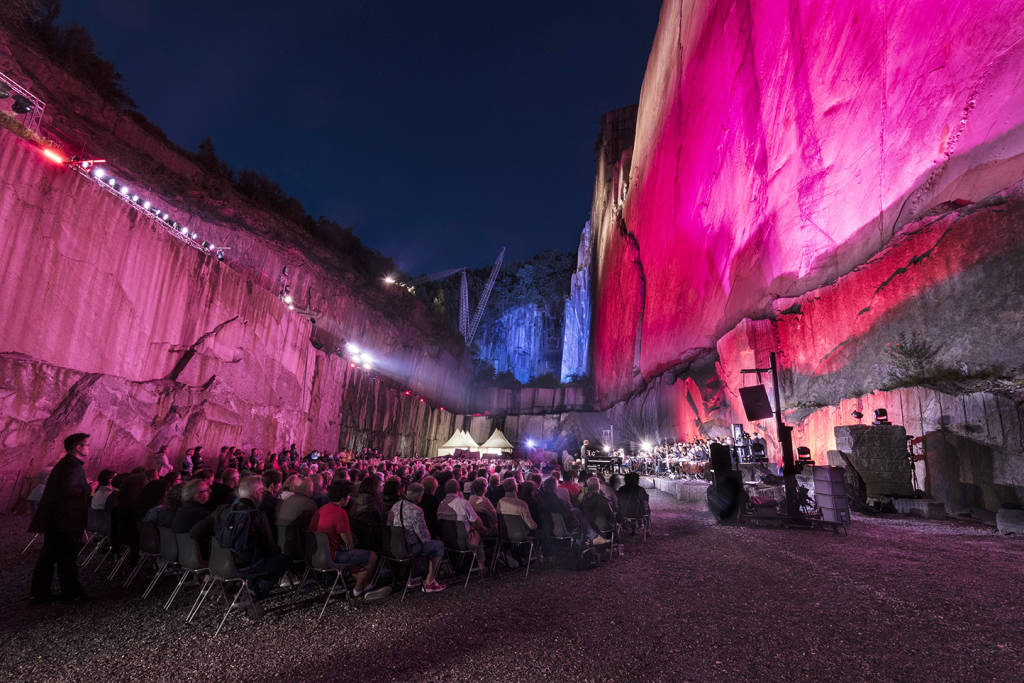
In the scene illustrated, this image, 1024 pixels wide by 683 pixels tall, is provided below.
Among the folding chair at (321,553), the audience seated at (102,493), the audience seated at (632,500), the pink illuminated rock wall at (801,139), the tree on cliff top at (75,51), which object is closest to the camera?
the folding chair at (321,553)

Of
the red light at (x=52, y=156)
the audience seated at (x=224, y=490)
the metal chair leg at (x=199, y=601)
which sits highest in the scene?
the red light at (x=52, y=156)

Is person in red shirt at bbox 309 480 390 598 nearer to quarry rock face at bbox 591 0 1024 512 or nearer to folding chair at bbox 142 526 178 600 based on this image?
folding chair at bbox 142 526 178 600

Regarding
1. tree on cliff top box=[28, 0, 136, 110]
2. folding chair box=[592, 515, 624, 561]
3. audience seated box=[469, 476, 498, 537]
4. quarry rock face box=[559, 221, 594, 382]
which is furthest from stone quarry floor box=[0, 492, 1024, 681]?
quarry rock face box=[559, 221, 594, 382]

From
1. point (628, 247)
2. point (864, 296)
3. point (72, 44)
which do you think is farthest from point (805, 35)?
point (72, 44)

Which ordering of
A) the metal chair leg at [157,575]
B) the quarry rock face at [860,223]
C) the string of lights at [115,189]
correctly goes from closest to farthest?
the metal chair leg at [157,575] < the quarry rock face at [860,223] < the string of lights at [115,189]

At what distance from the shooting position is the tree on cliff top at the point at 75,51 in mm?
18828

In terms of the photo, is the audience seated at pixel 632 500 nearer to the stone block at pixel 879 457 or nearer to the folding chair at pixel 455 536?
the folding chair at pixel 455 536

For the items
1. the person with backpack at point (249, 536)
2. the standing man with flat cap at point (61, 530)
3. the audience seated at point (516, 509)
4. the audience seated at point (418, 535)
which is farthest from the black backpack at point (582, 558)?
the standing man with flat cap at point (61, 530)

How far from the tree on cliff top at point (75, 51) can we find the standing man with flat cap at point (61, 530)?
2349cm

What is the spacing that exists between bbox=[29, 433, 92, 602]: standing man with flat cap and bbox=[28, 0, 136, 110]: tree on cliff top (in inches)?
925

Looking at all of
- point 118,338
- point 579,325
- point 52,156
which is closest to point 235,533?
point 118,338

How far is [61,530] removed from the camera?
15.3ft

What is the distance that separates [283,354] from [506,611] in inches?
684

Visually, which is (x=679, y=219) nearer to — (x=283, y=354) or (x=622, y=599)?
(x=283, y=354)
